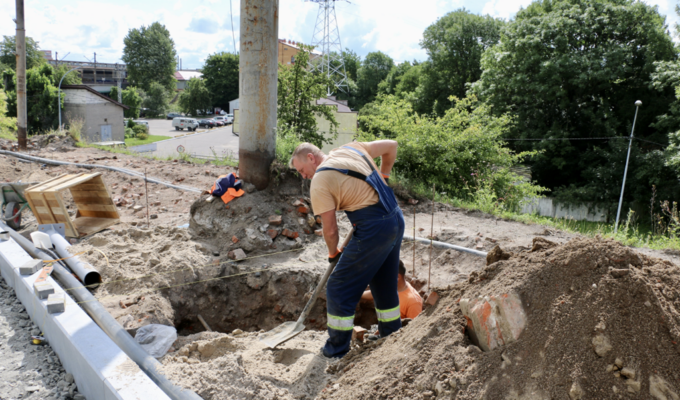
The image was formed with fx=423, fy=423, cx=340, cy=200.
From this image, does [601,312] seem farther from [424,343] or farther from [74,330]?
[74,330]

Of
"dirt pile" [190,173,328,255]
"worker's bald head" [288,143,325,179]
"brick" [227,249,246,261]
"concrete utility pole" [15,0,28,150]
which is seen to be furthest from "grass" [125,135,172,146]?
"worker's bald head" [288,143,325,179]

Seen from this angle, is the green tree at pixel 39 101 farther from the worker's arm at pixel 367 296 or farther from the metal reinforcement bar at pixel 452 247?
the worker's arm at pixel 367 296

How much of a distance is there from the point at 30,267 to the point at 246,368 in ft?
8.20

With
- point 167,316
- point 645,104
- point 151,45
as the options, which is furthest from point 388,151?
point 151,45

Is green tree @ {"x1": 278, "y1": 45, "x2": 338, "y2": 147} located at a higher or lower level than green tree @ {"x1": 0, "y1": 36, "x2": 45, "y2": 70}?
lower

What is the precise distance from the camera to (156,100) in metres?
59.5

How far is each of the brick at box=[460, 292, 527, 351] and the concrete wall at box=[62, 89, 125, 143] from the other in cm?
3236

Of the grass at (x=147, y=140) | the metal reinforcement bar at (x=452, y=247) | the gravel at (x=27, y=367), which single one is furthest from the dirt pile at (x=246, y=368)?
the grass at (x=147, y=140)

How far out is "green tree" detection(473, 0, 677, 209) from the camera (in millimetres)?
18031

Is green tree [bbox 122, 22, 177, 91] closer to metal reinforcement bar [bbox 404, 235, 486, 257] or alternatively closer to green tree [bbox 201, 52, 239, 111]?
green tree [bbox 201, 52, 239, 111]

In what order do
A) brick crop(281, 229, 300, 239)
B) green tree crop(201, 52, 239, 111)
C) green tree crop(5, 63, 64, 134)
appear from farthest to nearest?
green tree crop(201, 52, 239, 111) → green tree crop(5, 63, 64, 134) → brick crop(281, 229, 300, 239)

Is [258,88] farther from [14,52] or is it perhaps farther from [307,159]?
[14,52]

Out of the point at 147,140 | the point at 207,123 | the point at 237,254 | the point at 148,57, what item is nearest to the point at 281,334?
the point at 237,254

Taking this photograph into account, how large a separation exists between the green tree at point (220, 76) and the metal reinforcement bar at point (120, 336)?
191ft
